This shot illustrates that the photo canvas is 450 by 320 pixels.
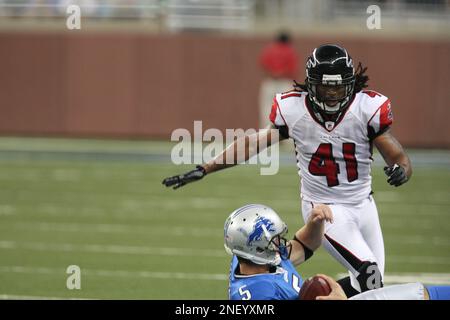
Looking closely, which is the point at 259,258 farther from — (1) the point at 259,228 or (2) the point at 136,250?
(2) the point at 136,250

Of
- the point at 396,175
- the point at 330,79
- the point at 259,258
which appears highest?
the point at 330,79

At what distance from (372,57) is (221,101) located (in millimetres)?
2892

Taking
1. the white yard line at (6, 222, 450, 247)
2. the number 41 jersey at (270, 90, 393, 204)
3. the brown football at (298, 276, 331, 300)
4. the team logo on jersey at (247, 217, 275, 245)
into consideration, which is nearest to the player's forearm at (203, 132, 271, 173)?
the number 41 jersey at (270, 90, 393, 204)

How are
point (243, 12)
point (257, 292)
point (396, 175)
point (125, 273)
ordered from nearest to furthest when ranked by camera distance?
point (257, 292) < point (396, 175) < point (125, 273) < point (243, 12)

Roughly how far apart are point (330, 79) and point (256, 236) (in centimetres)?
121

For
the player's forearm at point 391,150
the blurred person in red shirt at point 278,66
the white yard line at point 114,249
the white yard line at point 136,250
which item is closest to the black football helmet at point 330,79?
the player's forearm at point 391,150

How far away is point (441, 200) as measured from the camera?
39.6 feet

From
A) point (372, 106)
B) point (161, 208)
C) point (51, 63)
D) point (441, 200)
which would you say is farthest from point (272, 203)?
point (51, 63)

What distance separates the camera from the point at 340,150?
5.70m

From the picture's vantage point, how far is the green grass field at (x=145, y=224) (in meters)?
7.84

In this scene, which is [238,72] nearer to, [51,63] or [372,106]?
[51,63]

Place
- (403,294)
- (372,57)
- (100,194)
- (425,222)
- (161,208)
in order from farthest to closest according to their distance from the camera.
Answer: (372,57)
(100,194)
(161,208)
(425,222)
(403,294)

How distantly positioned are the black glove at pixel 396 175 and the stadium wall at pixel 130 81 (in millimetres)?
13238

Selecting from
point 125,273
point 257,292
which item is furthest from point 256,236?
point 125,273
